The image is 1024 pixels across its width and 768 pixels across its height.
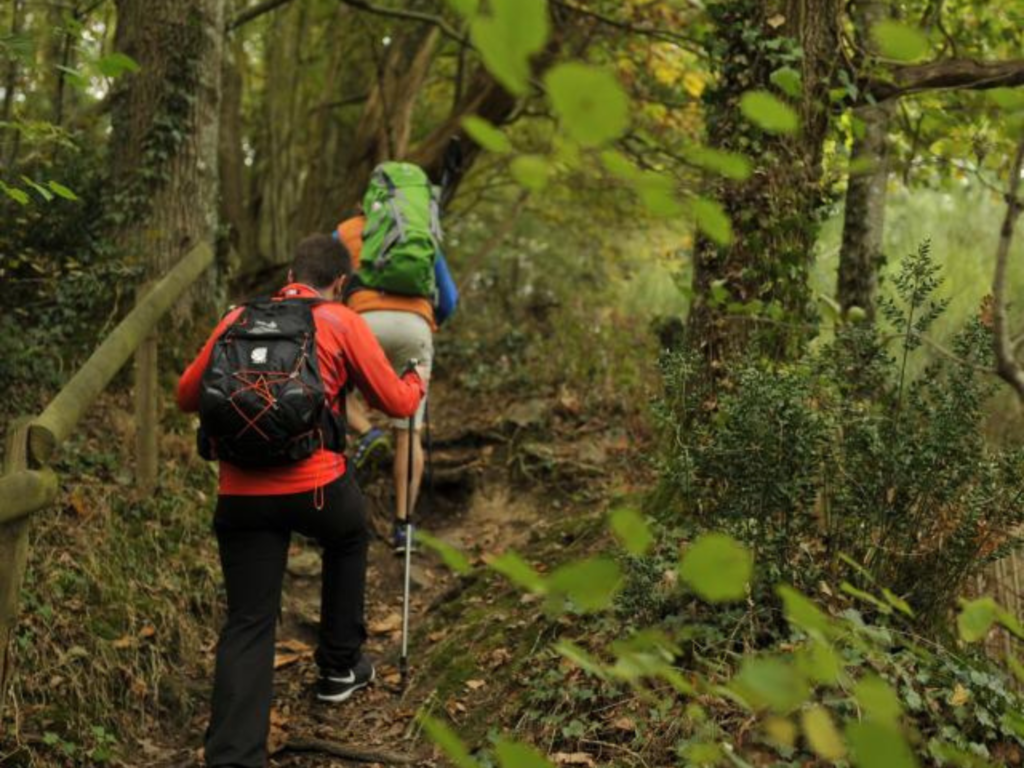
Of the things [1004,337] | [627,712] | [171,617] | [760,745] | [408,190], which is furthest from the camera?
[408,190]

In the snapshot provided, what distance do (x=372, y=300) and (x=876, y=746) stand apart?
5224 millimetres

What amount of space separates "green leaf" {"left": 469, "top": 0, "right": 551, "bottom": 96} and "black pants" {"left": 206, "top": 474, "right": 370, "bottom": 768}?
308 cm

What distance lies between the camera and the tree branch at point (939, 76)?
4691 mm

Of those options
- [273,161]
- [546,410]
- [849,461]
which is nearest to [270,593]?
[849,461]

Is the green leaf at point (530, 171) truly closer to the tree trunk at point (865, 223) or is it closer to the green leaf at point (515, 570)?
the green leaf at point (515, 570)

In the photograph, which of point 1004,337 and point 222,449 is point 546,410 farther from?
point 1004,337

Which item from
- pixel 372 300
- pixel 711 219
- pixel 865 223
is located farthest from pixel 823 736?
pixel 865 223

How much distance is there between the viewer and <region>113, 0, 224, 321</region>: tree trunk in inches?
258

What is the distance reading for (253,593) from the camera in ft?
12.8

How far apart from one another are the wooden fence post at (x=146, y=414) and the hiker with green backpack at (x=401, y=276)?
1.30m

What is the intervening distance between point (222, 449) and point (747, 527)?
6.56 ft

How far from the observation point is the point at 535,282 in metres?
12.6

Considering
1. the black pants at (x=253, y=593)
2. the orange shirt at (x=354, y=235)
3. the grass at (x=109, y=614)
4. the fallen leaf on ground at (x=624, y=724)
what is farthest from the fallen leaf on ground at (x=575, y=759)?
the orange shirt at (x=354, y=235)

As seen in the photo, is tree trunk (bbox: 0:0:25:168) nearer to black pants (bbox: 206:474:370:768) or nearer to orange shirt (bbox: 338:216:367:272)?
orange shirt (bbox: 338:216:367:272)
